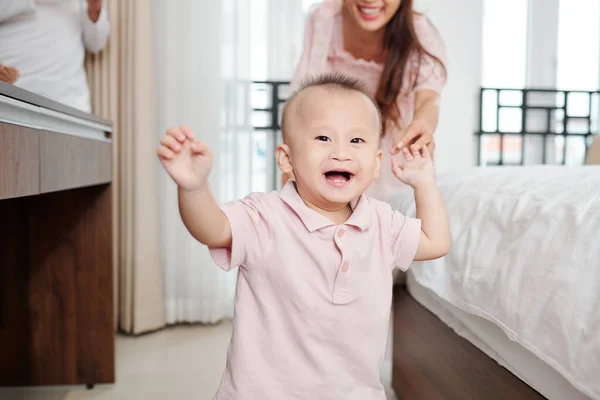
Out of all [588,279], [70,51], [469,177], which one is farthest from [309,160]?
[70,51]

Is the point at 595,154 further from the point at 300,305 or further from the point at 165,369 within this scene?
the point at 165,369

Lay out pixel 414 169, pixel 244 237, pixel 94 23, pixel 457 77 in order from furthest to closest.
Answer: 1. pixel 457 77
2. pixel 94 23
3. pixel 414 169
4. pixel 244 237

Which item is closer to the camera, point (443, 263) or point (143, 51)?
point (443, 263)

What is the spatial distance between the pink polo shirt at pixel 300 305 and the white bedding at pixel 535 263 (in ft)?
0.71

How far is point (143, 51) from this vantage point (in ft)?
7.23

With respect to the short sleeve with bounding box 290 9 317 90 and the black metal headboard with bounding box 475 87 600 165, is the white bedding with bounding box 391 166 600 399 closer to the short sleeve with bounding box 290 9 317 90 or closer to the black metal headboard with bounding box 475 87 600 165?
the short sleeve with bounding box 290 9 317 90

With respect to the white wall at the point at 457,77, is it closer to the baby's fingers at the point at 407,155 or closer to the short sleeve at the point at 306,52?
the short sleeve at the point at 306,52

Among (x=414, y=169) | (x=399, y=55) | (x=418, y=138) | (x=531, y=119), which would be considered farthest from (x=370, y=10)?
(x=531, y=119)

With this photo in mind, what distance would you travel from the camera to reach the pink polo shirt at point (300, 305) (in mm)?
767

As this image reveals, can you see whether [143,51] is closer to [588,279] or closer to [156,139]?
[156,139]

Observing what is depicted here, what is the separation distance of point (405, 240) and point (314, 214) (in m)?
0.16

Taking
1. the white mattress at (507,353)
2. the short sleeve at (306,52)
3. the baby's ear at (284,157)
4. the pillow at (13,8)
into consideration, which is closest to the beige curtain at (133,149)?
the pillow at (13,8)

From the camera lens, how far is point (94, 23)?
6.59 feet

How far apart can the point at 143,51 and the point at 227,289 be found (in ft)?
3.71
